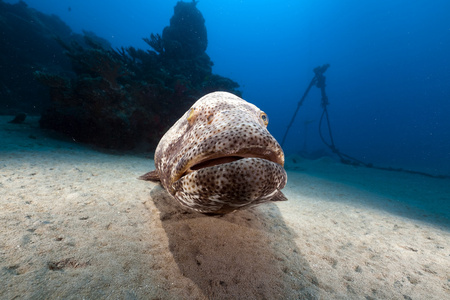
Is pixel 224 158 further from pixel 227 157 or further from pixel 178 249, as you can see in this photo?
pixel 178 249

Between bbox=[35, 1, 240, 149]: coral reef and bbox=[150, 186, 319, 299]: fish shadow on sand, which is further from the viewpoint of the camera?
bbox=[35, 1, 240, 149]: coral reef

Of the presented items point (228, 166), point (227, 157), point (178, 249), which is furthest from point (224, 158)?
point (178, 249)

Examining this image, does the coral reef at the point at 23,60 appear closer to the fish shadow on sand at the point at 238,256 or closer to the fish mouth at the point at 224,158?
the fish shadow on sand at the point at 238,256

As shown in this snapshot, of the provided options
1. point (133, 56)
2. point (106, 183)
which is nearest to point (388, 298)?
point (106, 183)

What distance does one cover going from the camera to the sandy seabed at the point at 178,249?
1502 millimetres

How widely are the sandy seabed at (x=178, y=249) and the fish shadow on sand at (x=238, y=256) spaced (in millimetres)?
12

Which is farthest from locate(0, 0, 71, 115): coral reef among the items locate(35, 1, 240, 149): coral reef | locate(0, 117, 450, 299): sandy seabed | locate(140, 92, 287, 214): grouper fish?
locate(140, 92, 287, 214): grouper fish

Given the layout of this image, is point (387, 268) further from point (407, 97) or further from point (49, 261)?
point (407, 97)

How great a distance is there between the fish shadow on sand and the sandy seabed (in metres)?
0.01

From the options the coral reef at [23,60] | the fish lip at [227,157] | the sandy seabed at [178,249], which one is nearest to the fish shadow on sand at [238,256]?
the sandy seabed at [178,249]

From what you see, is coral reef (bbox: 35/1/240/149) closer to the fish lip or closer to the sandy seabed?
the sandy seabed

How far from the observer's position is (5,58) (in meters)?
14.0

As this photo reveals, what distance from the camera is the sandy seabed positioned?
4.93ft

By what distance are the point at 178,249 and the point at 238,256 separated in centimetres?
68
